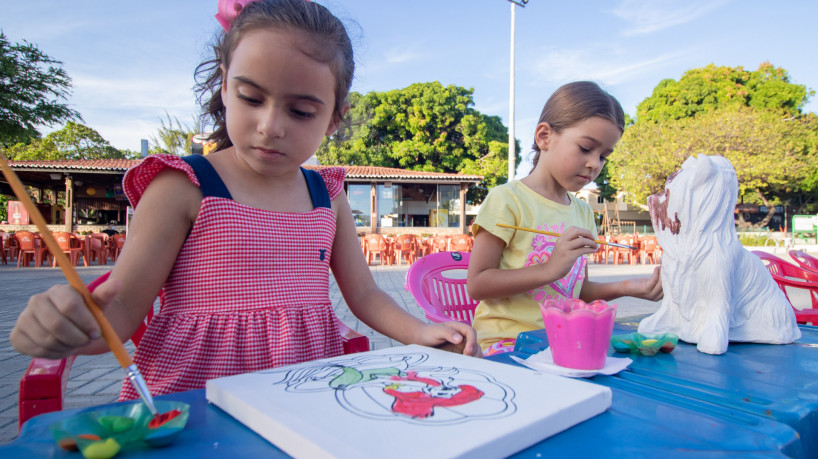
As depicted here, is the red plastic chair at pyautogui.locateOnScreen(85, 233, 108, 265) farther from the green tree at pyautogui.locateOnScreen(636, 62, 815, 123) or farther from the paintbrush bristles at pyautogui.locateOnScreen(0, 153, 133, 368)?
the green tree at pyautogui.locateOnScreen(636, 62, 815, 123)

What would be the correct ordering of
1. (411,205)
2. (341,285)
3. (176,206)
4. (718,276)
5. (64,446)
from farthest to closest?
(411,205) → (341,285) → (718,276) → (176,206) → (64,446)

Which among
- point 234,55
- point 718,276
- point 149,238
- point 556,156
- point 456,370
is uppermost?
point 234,55

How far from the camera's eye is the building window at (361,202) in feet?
58.3

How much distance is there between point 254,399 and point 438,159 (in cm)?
2461

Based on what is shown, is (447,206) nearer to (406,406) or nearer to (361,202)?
(361,202)

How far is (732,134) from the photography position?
67.3 feet

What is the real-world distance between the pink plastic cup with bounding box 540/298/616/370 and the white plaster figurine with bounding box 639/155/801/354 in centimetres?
45

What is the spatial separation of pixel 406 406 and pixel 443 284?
5.64ft

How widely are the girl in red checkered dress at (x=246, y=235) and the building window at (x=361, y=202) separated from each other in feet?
54.4

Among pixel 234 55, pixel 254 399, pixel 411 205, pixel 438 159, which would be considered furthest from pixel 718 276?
pixel 438 159

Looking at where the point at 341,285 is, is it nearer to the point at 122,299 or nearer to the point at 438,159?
the point at 122,299

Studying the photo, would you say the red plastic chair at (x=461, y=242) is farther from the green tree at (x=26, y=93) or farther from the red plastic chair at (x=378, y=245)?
the green tree at (x=26, y=93)

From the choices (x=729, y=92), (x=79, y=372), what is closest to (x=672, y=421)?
(x=79, y=372)

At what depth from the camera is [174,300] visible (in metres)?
1.11
